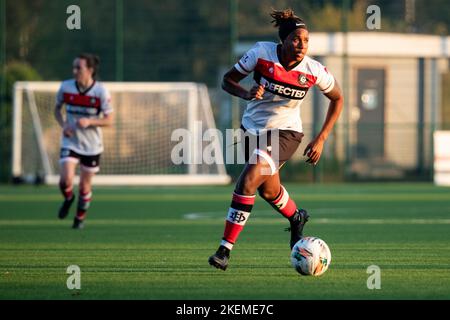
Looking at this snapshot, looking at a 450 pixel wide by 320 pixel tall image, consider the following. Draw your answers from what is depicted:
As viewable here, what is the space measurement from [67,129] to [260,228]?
291 centimetres

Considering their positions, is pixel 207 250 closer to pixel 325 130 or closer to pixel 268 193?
pixel 268 193

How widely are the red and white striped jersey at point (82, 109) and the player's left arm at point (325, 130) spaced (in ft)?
17.5

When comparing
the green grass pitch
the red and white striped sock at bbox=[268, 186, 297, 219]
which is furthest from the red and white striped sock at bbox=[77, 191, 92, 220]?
the red and white striped sock at bbox=[268, 186, 297, 219]

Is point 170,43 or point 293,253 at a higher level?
point 170,43

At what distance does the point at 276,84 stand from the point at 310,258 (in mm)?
1706

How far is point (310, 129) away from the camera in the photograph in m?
30.1

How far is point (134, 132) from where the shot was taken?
27734mm

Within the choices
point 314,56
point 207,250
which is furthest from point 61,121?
point 314,56

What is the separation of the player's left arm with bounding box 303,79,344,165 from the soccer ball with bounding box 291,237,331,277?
878 millimetres

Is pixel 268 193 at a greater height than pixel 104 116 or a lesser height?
lesser

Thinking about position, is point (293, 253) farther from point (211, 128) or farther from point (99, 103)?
point (211, 128)

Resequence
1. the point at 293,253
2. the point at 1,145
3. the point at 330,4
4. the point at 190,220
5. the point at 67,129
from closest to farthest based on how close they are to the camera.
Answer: the point at 293,253
the point at 67,129
the point at 190,220
the point at 1,145
the point at 330,4

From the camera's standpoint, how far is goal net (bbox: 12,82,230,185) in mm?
26375

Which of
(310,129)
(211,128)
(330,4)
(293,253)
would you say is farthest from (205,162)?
(293,253)
